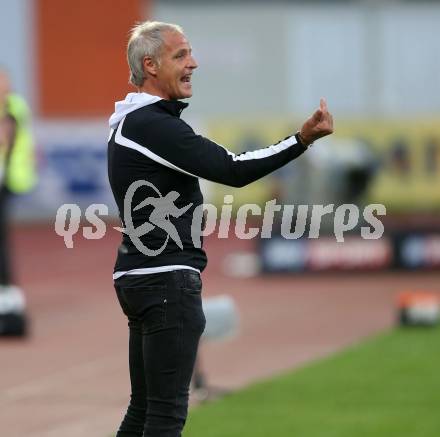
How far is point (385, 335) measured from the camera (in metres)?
11.5

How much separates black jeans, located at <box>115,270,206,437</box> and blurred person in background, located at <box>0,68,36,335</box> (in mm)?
6079

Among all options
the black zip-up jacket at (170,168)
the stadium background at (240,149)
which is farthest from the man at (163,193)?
the stadium background at (240,149)

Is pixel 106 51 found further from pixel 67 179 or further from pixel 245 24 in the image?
pixel 67 179

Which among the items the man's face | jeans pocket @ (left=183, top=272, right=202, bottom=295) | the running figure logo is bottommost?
jeans pocket @ (left=183, top=272, right=202, bottom=295)

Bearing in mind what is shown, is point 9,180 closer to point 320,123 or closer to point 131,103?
point 131,103

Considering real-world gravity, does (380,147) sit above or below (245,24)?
below

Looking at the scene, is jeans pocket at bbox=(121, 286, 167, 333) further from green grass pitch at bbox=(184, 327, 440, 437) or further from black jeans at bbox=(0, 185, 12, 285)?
black jeans at bbox=(0, 185, 12, 285)

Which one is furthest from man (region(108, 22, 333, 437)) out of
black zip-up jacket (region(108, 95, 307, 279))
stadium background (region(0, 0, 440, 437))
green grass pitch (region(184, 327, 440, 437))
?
stadium background (region(0, 0, 440, 437))

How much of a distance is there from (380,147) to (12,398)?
16297 mm

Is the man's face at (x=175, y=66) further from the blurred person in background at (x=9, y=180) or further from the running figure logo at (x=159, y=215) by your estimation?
the blurred person in background at (x=9, y=180)

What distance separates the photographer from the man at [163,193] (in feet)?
17.6

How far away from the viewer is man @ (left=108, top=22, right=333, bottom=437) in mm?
5359

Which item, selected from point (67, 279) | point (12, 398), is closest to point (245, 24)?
point (67, 279)

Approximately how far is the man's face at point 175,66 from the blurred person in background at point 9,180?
244 inches
